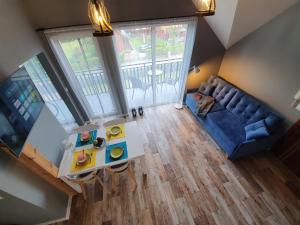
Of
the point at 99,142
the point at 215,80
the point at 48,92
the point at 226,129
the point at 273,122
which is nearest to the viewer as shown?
the point at 99,142

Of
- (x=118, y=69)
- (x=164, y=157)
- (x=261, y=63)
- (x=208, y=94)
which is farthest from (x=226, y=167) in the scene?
(x=118, y=69)

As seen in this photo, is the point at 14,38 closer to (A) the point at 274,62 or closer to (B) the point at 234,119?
(B) the point at 234,119

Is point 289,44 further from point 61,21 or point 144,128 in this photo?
point 61,21

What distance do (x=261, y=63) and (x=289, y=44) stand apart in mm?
507

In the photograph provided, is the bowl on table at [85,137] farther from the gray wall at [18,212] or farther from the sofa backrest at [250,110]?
the sofa backrest at [250,110]

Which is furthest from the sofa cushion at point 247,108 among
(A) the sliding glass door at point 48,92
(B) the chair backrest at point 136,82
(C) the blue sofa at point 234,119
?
(A) the sliding glass door at point 48,92

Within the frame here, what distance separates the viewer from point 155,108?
3844mm

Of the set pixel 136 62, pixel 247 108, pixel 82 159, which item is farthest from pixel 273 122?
pixel 82 159

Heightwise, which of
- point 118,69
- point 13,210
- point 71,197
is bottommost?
point 71,197

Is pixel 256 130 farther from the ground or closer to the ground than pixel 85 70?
closer to the ground

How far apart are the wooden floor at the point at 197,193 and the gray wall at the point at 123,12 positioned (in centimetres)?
227

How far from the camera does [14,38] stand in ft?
5.86

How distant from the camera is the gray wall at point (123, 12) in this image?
2156mm

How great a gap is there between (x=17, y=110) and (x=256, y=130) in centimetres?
324
